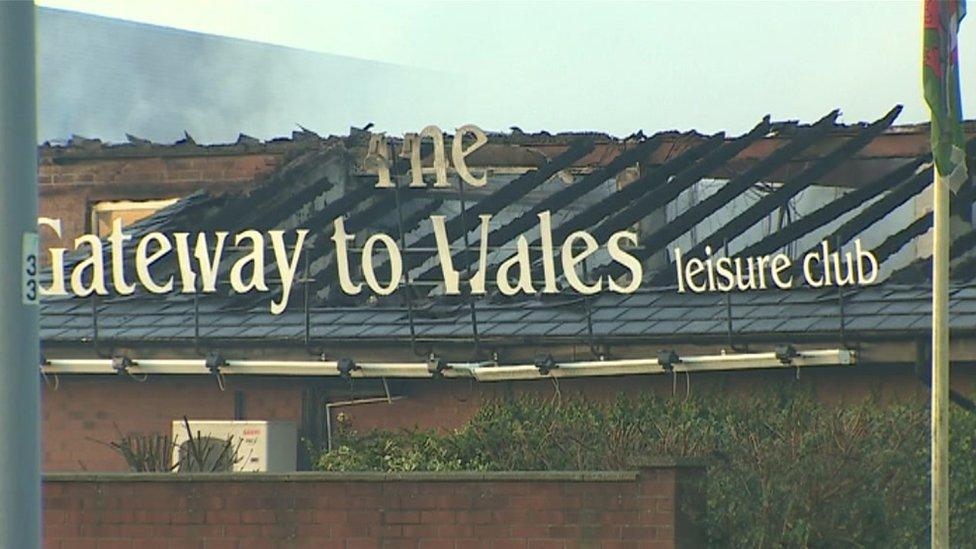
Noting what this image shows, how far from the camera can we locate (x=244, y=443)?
24.7 m

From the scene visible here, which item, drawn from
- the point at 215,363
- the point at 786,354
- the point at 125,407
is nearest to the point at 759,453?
the point at 786,354

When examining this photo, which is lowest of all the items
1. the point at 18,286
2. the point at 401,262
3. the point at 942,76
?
the point at 18,286

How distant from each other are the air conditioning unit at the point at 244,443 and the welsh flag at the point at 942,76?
9959 millimetres

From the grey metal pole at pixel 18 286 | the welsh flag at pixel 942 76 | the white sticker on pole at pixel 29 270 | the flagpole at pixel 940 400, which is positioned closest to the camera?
the grey metal pole at pixel 18 286

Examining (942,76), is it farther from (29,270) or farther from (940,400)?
(29,270)

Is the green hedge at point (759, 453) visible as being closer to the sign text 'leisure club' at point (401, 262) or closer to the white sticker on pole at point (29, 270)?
the sign text 'leisure club' at point (401, 262)

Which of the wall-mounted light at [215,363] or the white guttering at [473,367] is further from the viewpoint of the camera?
the wall-mounted light at [215,363]

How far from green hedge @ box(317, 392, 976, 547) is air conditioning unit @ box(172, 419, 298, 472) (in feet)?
4.97

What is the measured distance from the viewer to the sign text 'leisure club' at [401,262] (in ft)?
79.3

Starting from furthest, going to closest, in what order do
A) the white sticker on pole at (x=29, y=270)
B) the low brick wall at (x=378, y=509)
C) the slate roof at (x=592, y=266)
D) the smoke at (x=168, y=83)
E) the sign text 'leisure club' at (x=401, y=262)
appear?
the smoke at (x=168, y=83)
the sign text 'leisure club' at (x=401, y=262)
the slate roof at (x=592, y=266)
the low brick wall at (x=378, y=509)
the white sticker on pole at (x=29, y=270)

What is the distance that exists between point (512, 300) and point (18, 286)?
18056 millimetres

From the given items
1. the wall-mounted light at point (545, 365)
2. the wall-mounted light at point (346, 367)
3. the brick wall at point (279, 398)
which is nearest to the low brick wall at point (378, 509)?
the brick wall at point (279, 398)

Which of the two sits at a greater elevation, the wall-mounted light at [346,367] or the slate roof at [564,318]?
the slate roof at [564,318]

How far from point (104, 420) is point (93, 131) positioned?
5084 cm
